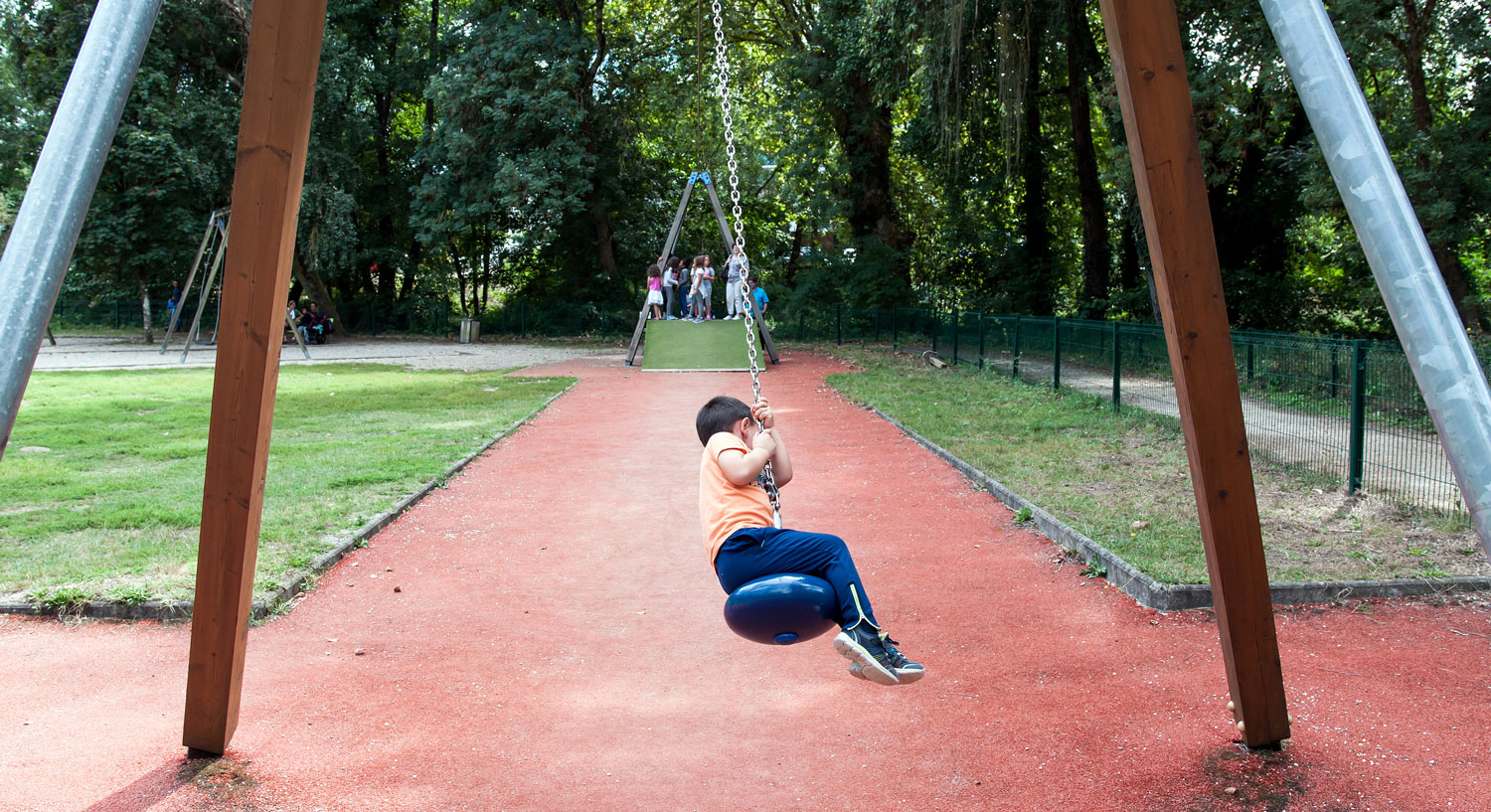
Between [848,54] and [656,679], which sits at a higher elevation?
[848,54]

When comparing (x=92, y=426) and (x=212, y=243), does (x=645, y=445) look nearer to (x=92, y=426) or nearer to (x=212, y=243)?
(x=92, y=426)

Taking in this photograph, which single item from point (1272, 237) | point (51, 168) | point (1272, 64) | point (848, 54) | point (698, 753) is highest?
point (848, 54)

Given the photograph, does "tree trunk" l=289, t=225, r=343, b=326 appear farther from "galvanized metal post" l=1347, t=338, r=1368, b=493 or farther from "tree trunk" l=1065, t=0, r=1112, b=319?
"galvanized metal post" l=1347, t=338, r=1368, b=493

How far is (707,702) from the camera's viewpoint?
486 cm

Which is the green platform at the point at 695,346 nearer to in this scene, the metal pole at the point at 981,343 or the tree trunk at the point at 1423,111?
the metal pole at the point at 981,343

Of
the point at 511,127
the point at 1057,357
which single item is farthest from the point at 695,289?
the point at 511,127

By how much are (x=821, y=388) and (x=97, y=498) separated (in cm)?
1236

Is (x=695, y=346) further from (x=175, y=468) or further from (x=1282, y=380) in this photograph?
(x=1282, y=380)

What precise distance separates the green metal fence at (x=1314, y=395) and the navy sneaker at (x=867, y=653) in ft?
13.7

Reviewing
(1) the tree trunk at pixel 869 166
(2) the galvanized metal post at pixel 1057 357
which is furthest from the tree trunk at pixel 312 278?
(2) the galvanized metal post at pixel 1057 357

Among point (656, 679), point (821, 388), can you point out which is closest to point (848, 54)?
point (821, 388)

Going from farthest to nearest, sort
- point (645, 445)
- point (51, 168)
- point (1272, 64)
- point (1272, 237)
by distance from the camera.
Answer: point (1272, 237), point (1272, 64), point (645, 445), point (51, 168)

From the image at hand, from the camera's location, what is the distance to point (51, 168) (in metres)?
2.86

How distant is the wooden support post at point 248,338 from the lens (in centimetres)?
383
